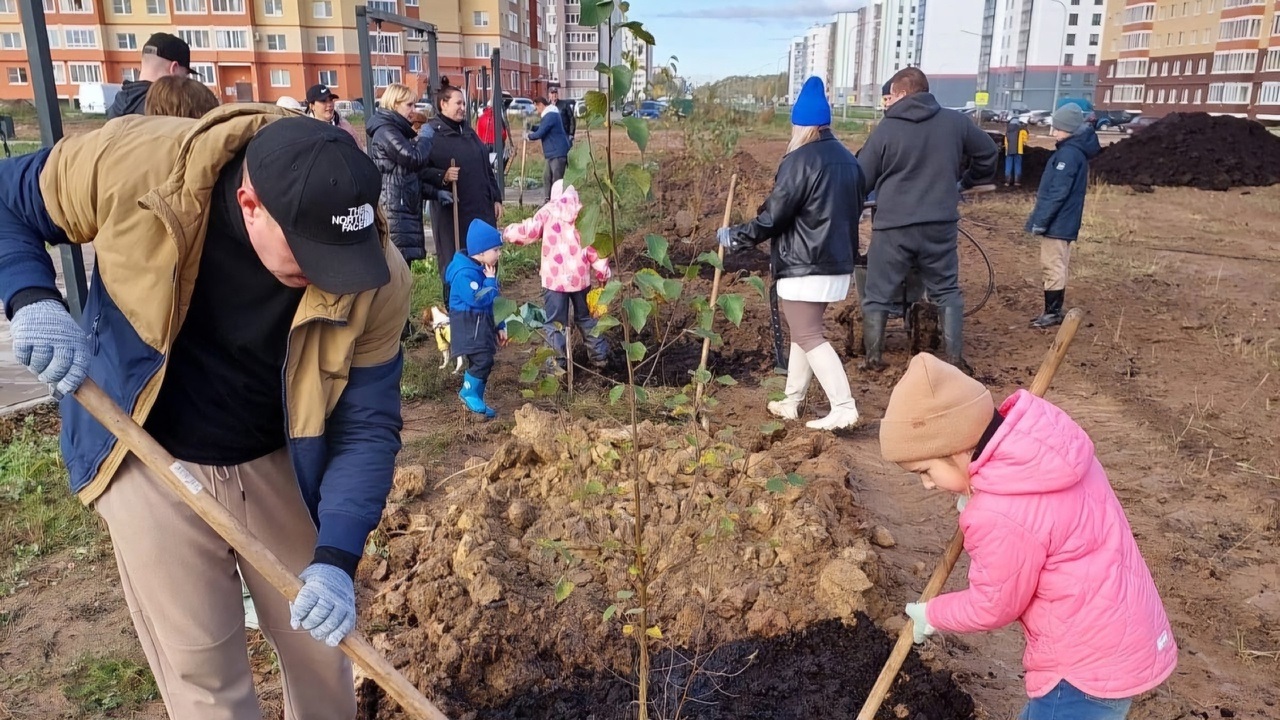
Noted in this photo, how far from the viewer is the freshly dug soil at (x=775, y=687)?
2719mm

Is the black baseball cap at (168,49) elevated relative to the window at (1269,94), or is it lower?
lower

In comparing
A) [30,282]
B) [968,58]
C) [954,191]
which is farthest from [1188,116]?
[968,58]

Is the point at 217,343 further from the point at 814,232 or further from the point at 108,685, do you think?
the point at 814,232

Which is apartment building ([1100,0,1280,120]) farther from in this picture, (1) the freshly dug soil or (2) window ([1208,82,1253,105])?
(1) the freshly dug soil

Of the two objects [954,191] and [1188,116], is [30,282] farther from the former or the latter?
[1188,116]

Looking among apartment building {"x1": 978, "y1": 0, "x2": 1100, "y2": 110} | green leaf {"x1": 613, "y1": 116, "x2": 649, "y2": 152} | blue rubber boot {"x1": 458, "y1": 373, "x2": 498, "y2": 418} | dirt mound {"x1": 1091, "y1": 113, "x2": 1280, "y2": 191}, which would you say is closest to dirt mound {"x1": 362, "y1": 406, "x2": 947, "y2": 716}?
green leaf {"x1": 613, "y1": 116, "x2": 649, "y2": 152}

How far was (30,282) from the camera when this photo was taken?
1820 millimetres

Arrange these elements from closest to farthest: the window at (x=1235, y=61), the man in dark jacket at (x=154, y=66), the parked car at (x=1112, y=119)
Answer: the man in dark jacket at (x=154, y=66) → the parked car at (x=1112, y=119) → the window at (x=1235, y=61)

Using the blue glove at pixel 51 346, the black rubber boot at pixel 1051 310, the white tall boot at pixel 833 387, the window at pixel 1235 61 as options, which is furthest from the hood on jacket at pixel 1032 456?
the window at pixel 1235 61

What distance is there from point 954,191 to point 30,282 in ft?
16.1

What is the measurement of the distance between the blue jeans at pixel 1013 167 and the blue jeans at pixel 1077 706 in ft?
56.7

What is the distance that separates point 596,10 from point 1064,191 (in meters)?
6.22

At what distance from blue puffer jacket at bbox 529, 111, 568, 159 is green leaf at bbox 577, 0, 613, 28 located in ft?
32.4

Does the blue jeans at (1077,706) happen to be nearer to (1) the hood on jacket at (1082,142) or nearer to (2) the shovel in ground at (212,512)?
(2) the shovel in ground at (212,512)
